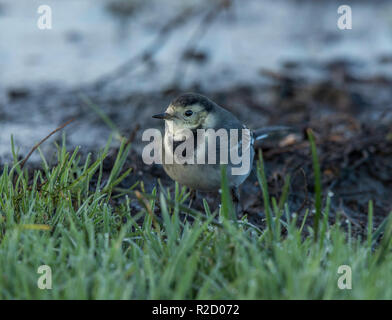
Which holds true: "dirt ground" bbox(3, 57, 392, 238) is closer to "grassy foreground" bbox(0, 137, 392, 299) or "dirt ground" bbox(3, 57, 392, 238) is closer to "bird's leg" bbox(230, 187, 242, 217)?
"bird's leg" bbox(230, 187, 242, 217)

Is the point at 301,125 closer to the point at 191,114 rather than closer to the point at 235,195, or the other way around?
the point at 235,195

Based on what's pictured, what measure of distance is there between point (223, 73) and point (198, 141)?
4449 millimetres

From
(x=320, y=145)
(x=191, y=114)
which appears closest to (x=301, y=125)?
(x=320, y=145)

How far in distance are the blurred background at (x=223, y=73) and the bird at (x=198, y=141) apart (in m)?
0.58

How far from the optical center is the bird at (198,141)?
11.2ft

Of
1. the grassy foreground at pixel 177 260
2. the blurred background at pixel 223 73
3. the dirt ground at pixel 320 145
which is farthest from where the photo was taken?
the blurred background at pixel 223 73

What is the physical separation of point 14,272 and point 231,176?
1398 millimetres

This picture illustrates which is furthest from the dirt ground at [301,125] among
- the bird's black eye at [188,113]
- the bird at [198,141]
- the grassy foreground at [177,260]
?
the grassy foreground at [177,260]

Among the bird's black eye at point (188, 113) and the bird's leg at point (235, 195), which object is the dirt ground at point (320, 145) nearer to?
the bird's leg at point (235, 195)

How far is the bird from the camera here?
11.2 feet

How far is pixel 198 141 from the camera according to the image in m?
3.54

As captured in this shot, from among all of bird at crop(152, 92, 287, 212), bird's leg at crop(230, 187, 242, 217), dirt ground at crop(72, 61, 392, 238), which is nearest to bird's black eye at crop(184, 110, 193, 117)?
bird at crop(152, 92, 287, 212)
